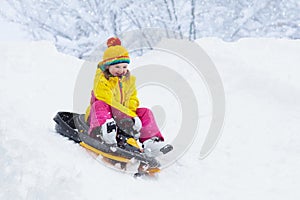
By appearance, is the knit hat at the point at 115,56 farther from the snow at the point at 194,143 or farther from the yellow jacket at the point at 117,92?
the snow at the point at 194,143

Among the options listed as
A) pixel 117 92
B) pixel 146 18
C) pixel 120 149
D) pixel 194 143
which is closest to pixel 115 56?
pixel 117 92

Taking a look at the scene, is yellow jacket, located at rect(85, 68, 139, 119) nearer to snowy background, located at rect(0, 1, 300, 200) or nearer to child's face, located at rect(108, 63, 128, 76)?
child's face, located at rect(108, 63, 128, 76)

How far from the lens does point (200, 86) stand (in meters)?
6.07

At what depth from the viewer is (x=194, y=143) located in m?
4.59

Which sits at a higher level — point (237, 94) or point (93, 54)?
point (93, 54)

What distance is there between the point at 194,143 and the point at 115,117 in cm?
119

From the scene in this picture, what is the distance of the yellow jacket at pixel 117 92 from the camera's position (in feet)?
12.3

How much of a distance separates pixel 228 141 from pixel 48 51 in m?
4.52

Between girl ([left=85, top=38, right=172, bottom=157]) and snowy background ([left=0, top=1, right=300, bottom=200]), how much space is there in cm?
27

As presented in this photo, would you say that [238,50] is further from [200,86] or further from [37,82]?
[37,82]

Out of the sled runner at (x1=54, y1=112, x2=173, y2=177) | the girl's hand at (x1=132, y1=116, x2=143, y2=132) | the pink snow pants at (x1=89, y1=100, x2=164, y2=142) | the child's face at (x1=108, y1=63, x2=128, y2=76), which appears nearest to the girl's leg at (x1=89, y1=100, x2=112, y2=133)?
the pink snow pants at (x1=89, y1=100, x2=164, y2=142)

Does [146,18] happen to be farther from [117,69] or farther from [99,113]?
[99,113]

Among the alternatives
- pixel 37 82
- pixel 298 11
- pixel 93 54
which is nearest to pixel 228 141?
pixel 37 82

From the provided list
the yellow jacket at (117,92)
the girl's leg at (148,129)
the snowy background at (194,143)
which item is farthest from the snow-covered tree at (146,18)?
the girl's leg at (148,129)
